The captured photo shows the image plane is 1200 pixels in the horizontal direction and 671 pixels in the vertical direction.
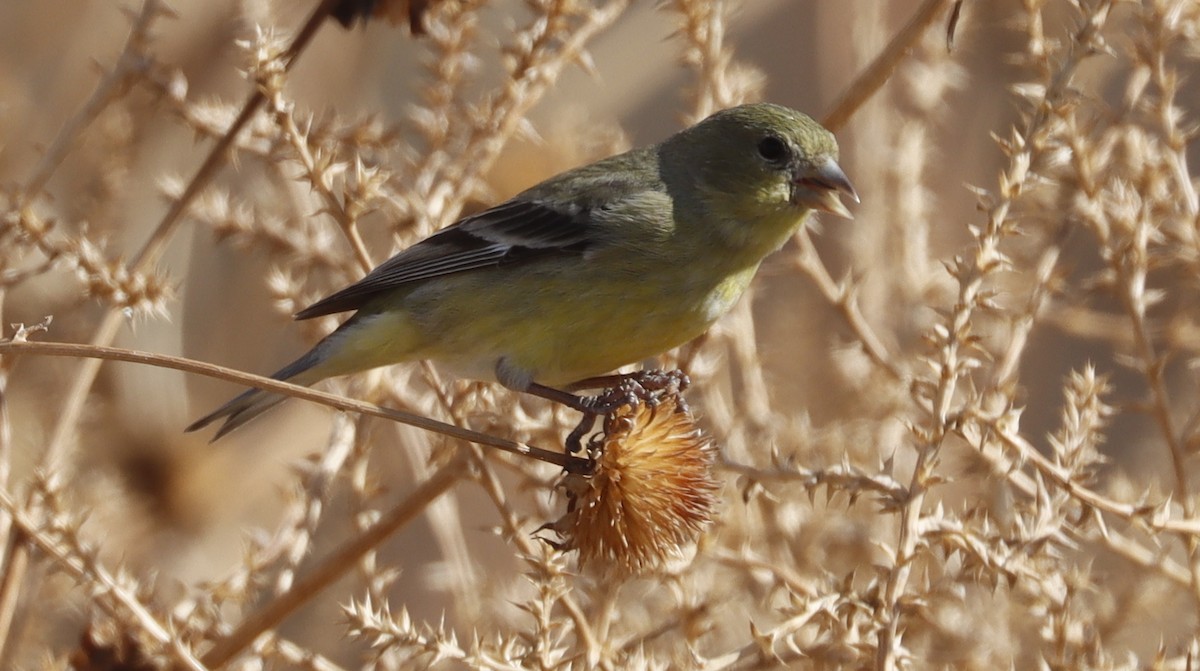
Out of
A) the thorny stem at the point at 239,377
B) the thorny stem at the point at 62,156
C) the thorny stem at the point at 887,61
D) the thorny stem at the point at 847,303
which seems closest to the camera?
the thorny stem at the point at 239,377

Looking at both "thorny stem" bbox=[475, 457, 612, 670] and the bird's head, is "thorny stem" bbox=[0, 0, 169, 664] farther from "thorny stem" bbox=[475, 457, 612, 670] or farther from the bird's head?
the bird's head

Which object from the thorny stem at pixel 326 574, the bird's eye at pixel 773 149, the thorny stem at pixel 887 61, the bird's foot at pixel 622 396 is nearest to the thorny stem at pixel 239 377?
the thorny stem at pixel 326 574

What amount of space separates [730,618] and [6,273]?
2.14 metres

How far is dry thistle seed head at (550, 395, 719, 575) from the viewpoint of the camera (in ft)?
7.34

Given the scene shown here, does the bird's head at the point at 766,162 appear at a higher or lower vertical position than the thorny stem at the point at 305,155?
lower

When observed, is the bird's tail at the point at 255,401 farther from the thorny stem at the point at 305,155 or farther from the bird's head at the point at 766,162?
the bird's head at the point at 766,162

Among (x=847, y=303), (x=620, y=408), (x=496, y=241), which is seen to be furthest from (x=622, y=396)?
(x=496, y=241)

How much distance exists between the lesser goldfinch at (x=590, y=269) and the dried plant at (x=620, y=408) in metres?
0.12

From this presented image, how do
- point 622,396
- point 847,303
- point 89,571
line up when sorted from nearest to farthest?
point 89,571 < point 622,396 < point 847,303

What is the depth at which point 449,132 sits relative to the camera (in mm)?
3066

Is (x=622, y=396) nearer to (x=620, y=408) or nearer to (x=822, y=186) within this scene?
(x=620, y=408)

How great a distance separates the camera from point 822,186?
→ 302cm

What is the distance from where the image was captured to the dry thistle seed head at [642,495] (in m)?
2.24

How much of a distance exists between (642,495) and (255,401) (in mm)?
1182
